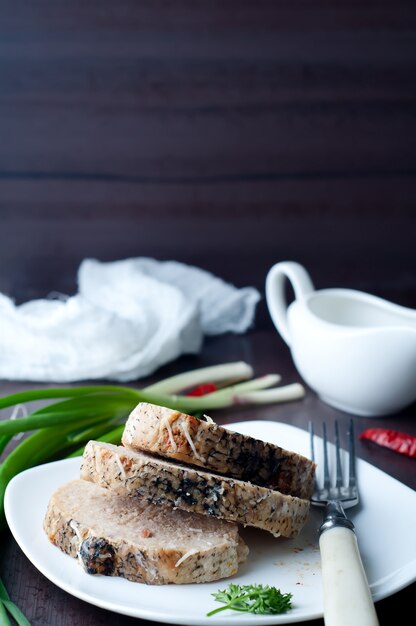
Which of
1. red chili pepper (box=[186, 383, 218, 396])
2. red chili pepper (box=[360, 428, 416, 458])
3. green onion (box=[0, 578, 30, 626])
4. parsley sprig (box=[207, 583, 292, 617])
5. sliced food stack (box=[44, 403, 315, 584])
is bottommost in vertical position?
red chili pepper (box=[360, 428, 416, 458])

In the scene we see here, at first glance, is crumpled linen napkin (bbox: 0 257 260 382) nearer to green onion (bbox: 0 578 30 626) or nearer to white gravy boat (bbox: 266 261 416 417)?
white gravy boat (bbox: 266 261 416 417)

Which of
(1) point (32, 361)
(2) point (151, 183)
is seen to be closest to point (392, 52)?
(2) point (151, 183)

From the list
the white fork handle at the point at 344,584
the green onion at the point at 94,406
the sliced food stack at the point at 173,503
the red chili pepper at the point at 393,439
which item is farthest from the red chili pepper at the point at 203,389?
the white fork handle at the point at 344,584

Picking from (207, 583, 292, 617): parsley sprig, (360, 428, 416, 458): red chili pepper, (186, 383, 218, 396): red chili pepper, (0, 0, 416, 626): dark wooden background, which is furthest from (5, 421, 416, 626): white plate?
(0, 0, 416, 626): dark wooden background

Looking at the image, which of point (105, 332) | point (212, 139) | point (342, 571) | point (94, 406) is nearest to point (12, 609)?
point (342, 571)

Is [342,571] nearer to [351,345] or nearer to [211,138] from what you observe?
[351,345]

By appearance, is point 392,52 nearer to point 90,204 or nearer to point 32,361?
point 90,204

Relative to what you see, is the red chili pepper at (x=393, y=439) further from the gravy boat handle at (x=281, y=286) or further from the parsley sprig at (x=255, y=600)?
the parsley sprig at (x=255, y=600)

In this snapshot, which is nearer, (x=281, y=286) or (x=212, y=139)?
(x=281, y=286)
